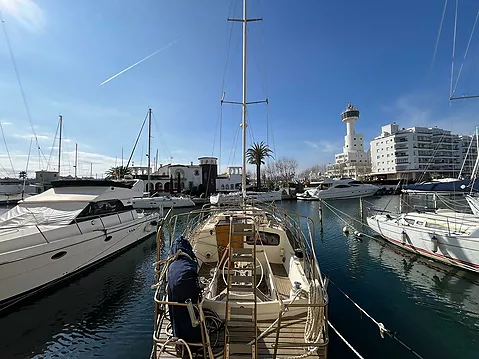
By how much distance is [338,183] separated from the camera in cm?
5278

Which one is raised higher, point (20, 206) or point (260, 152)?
point (260, 152)

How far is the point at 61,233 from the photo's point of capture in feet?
34.5

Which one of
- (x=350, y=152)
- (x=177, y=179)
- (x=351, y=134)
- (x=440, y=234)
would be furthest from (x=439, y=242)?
(x=351, y=134)

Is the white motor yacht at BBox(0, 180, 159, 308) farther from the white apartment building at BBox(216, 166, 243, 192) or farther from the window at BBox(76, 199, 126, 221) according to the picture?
the white apartment building at BBox(216, 166, 243, 192)

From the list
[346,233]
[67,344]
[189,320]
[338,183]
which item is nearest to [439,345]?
[189,320]

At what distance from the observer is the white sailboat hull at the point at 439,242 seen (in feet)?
34.2

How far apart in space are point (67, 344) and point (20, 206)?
874cm

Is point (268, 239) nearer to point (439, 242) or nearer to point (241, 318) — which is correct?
point (241, 318)

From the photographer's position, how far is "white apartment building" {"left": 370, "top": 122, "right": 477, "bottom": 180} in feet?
275

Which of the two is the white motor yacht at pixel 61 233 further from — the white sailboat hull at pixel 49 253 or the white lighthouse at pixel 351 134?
the white lighthouse at pixel 351 134

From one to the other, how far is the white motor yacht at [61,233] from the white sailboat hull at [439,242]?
16403 millimetres

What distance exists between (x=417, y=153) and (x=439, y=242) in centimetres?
8946

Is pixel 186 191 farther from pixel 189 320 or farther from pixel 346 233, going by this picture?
pixel 189 320

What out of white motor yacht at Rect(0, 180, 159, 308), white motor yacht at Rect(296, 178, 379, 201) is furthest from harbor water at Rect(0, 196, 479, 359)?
white motor yacht at Rect(296, 178, 379, 201)
